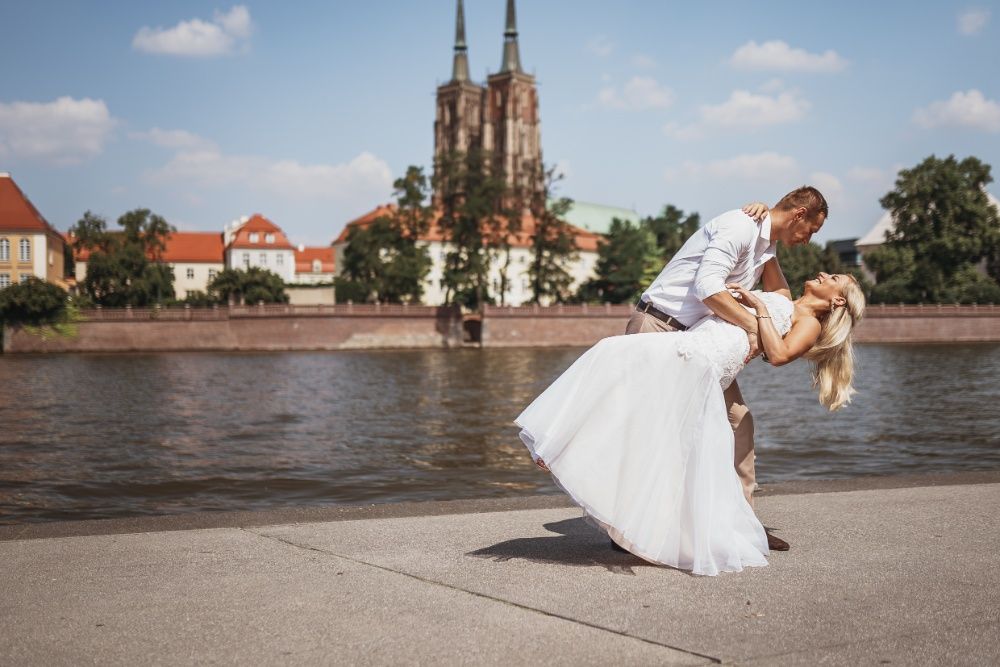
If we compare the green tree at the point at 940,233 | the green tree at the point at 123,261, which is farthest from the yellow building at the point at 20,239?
the green tree at the point at 940,233

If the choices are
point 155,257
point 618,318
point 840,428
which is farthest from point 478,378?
point 155,257

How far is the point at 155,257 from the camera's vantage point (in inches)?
3059

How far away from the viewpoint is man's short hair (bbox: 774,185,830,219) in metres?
4.97

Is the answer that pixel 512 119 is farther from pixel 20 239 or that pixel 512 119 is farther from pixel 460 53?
pixel 20 239

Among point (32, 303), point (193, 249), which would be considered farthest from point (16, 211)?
point (193, 249)

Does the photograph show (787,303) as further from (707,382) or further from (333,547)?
(333,547)

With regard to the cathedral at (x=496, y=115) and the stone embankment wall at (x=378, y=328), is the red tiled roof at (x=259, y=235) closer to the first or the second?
the cathedral at (x=496, y=115)

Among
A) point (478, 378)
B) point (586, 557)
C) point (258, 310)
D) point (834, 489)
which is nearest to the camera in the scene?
point (586, 557)

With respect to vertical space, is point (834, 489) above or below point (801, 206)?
below

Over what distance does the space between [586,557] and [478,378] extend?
103 feet

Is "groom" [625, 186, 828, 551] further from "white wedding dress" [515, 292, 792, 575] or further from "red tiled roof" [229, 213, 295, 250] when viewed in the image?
"red tiled roof" [229, 213, 295, 250]

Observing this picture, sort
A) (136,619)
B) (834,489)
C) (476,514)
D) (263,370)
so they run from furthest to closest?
(263,370), (834,489), (476,514), (136,619)

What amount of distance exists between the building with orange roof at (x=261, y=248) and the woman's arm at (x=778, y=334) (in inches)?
4041

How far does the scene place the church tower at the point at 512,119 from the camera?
109m
